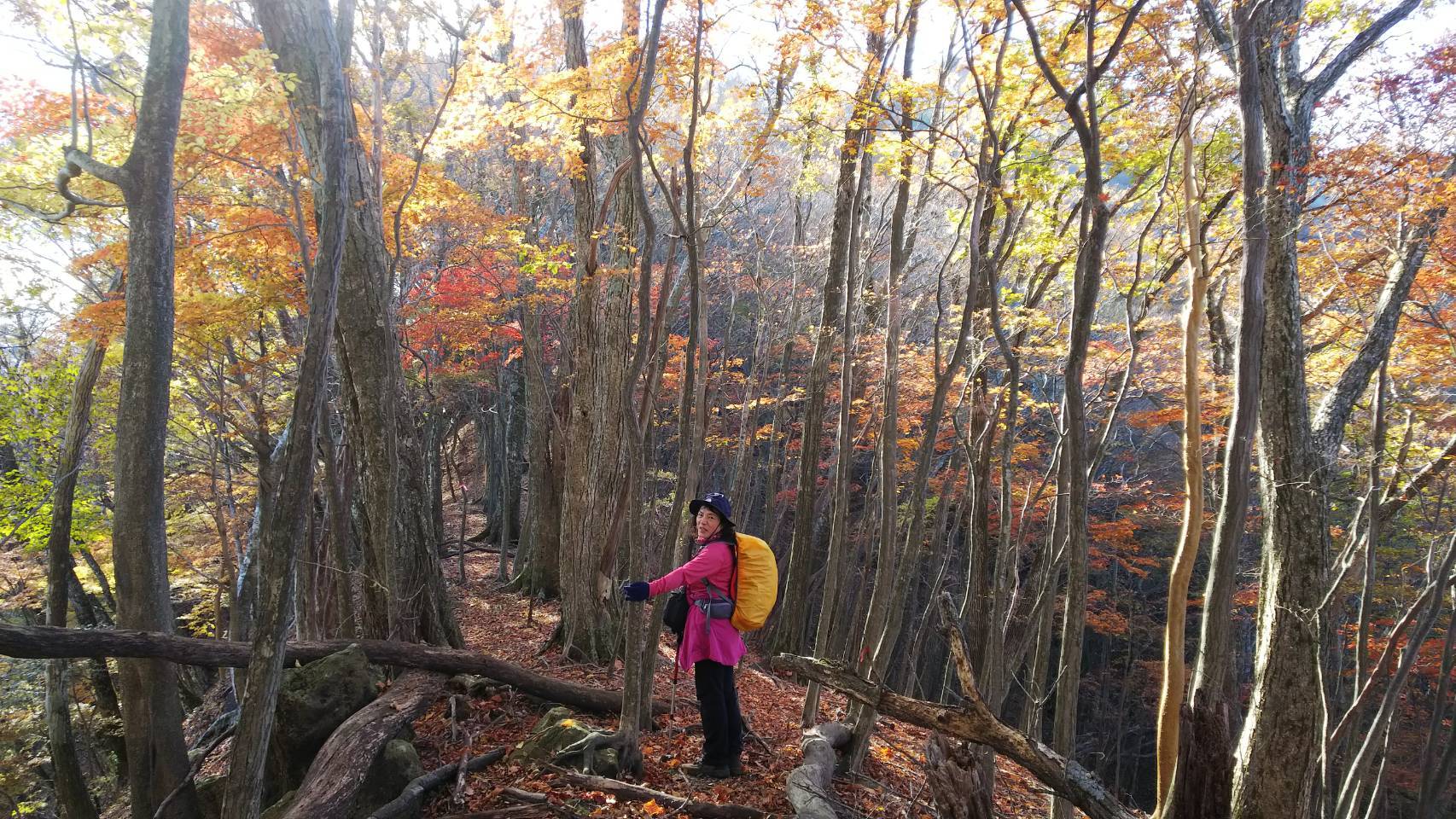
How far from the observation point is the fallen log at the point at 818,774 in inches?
144

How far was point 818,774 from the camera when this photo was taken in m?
4.10

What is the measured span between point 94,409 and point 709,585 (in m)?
12.0

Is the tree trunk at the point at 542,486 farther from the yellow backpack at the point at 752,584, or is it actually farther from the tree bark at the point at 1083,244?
the tree bark at the point at 1083,244

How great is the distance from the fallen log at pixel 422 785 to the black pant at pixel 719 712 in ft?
4.90

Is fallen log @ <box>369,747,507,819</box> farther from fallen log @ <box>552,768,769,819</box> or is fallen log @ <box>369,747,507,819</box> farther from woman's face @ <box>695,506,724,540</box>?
woman's face @ <box>695,506,724,540</box>

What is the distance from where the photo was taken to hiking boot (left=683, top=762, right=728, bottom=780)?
438 cm

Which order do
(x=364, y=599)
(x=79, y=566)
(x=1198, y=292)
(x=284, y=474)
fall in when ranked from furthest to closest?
1. (x=79, y=566)
2. (x=364, y=599)
3. (x=1198, y=292)
4. (x=284, y=474)

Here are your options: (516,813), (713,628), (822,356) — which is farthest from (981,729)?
(822,356)

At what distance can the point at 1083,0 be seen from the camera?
4523 millimetres

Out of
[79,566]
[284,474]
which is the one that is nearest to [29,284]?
[79,566]

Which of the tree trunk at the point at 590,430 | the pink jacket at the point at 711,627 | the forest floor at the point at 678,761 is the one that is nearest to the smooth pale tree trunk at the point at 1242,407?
the forest floor at the point at 678,761

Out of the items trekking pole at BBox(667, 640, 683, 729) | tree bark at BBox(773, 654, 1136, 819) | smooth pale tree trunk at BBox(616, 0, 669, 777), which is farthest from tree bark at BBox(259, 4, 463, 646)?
tree bark at BBox(773, 654, 1136, 819)

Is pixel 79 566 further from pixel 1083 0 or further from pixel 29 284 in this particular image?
pixel 1083 0

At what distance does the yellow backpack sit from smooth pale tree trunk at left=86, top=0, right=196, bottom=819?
162 inches
